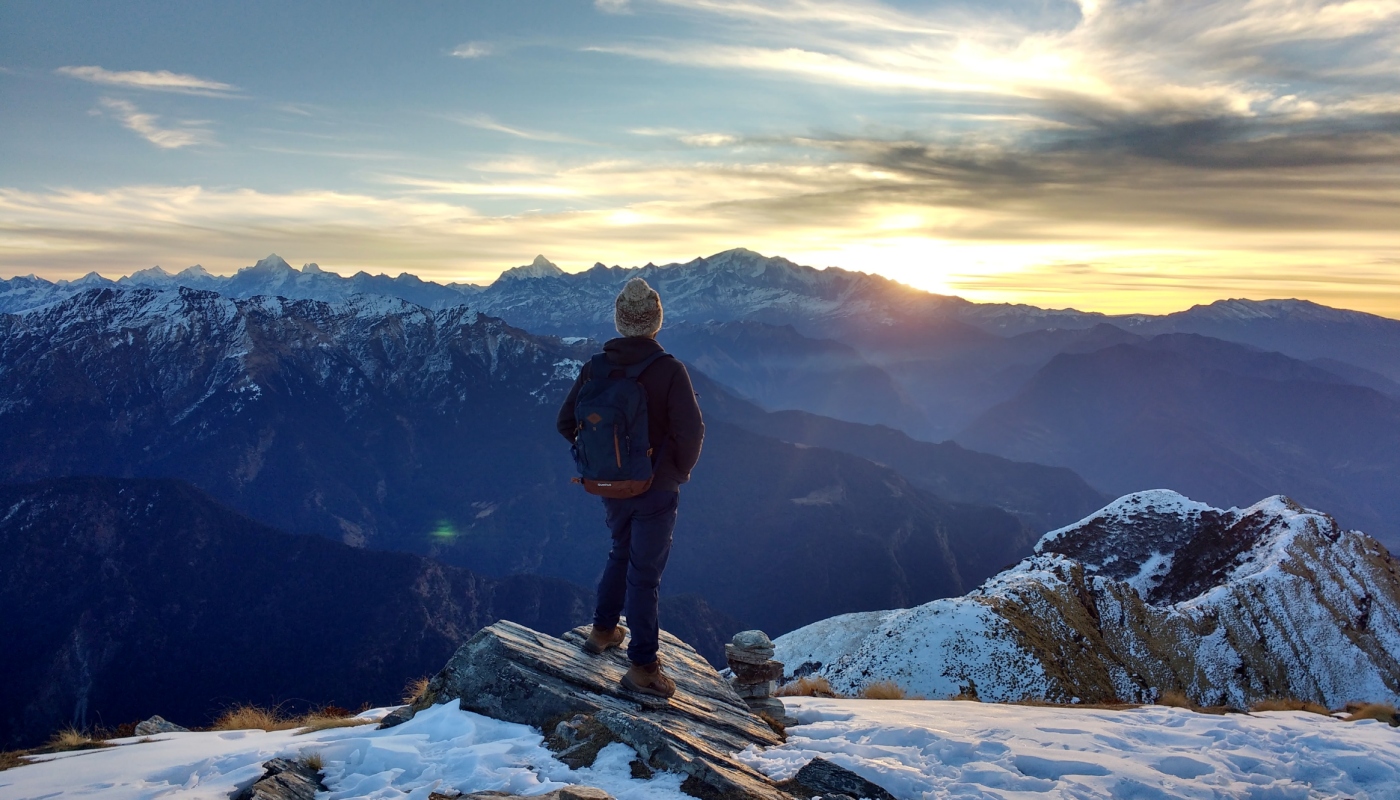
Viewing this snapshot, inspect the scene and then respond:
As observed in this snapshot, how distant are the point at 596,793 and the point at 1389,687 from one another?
85.6 m

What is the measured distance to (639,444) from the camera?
9.35 metres

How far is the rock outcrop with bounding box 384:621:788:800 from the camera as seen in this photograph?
800 centimetres

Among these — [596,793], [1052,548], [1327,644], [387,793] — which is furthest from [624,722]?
[1052,548]

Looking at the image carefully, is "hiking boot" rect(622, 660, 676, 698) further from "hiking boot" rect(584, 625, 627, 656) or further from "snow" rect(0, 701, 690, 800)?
"snow" rect(0, 701, 690, 800)

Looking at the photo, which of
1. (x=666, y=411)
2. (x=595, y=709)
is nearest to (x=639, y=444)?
(x=666, y=411)

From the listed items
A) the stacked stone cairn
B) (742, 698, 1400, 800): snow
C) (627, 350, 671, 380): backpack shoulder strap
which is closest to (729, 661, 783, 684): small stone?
the stacked stone cairn

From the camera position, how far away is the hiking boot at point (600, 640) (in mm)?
11188

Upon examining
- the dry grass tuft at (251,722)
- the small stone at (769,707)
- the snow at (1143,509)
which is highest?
→ the dry grass tuft at (251,722)

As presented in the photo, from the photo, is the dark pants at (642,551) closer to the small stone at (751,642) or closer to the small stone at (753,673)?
the small stone at (753,673)

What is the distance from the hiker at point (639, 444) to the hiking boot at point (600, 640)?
120 cm

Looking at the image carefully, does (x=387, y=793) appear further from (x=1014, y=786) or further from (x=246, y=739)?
(x=1014, y=786)

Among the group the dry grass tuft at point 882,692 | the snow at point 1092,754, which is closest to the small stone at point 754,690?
the snow at point 1092,754

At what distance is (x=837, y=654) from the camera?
97500mm

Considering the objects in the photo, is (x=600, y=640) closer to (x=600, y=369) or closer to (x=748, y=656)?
(x=748, y=656)
